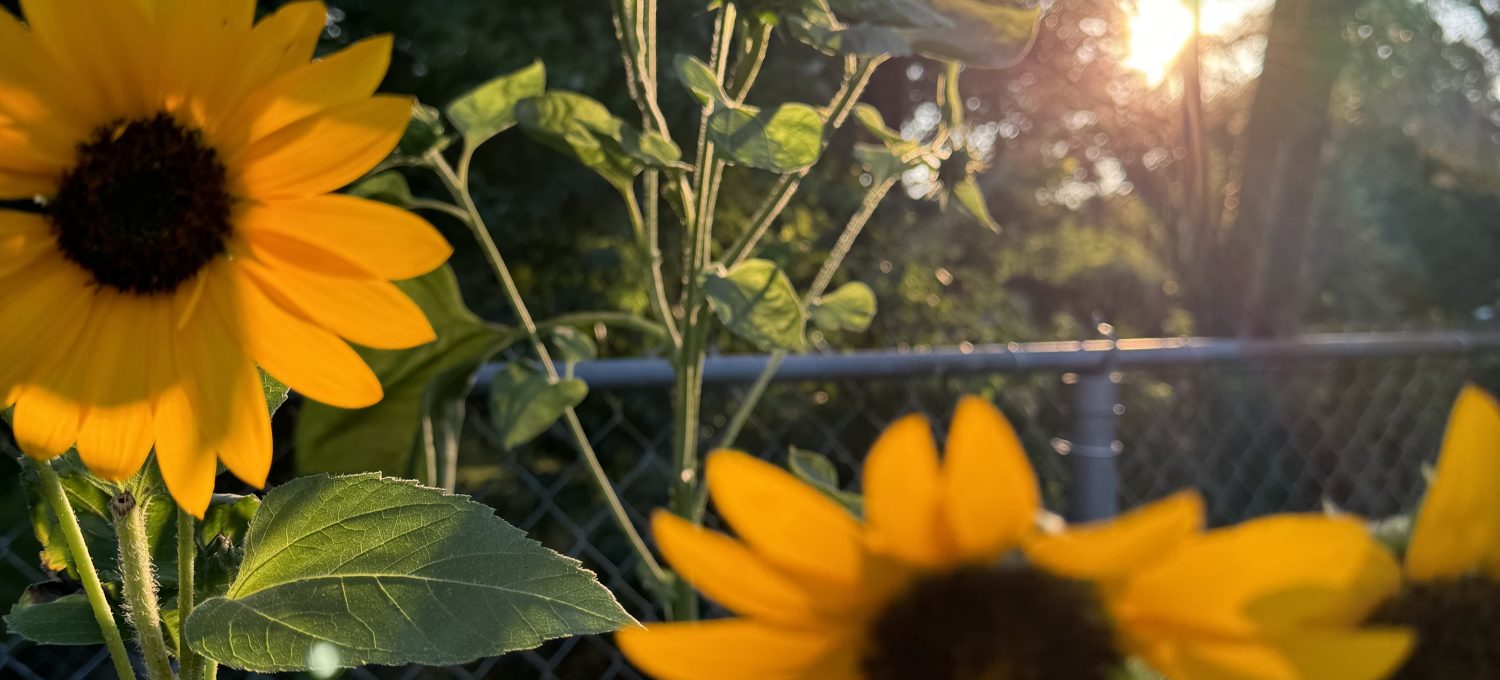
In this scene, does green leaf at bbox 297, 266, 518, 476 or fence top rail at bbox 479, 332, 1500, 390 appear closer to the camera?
green leaf at bbox 297, 266, 518, 476

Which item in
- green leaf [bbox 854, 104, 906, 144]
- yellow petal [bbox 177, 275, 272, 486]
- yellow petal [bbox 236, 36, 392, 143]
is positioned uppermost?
yellow petal [bbox 236, 36, 392, 143]

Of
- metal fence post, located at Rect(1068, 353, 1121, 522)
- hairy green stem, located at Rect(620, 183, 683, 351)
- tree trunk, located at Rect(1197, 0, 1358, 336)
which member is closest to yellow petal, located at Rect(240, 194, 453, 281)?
hairy green stem, located at Rect(620, 183, 683, 351)

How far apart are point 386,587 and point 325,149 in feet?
0.35

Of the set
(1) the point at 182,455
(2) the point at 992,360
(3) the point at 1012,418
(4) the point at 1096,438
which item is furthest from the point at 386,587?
(3) the point at 1012,418

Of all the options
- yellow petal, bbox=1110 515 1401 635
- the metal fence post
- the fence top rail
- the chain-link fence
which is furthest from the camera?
the metal fence post

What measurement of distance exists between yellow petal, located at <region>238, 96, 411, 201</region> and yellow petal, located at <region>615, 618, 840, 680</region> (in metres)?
0.14

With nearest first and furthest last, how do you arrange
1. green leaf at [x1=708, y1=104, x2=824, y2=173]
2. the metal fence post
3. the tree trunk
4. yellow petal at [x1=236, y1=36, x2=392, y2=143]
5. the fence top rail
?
yellow petal at [x1=236, y1=36, x2=392, y2=143] < green leaf at [x1=708, y1=104, x2=824, y2=173] < the fence top rail < the metal fence post < the tree trunk

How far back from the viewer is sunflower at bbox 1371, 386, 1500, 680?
0.14 metres

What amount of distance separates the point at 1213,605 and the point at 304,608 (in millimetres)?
221

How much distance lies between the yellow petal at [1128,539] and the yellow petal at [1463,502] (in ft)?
0.12

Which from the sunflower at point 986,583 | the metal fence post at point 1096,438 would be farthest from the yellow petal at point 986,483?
the metal fence post at point 1096,438

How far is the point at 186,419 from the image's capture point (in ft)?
0.87

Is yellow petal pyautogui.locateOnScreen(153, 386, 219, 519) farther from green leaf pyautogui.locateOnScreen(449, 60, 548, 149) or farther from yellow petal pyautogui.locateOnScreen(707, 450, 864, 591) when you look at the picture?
green leaf pyautogui.locateOnScreen(449, 60, 548, 149)

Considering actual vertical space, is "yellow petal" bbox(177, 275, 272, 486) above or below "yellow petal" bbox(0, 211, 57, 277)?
below
